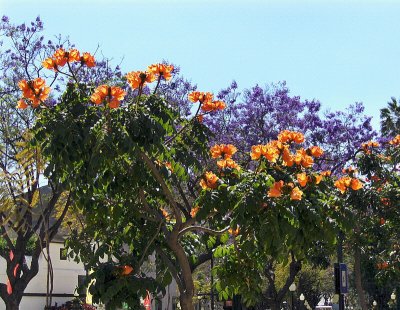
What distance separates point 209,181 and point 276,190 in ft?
3.16

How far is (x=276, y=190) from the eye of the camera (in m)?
6.45

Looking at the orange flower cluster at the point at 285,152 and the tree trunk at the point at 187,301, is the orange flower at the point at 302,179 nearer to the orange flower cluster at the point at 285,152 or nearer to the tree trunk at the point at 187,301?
the orange flower cluster at the point at 285,152

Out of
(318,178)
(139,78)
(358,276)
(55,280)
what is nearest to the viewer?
(318,178)

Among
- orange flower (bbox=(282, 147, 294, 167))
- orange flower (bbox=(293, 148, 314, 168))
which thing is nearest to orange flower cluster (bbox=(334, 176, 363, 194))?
orange flower (bbox=(293, 148, 314, 168))

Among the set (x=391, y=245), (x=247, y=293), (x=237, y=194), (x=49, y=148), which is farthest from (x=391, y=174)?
(x=49, y=148)

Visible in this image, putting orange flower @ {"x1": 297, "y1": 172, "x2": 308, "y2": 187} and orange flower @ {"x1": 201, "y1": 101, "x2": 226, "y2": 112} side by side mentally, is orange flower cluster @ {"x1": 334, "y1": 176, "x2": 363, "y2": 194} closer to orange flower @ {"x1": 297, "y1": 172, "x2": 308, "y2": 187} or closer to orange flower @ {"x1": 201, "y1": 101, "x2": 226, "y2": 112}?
orange flower @ {"x1": 297, "y1": 172, "x2": 308, "y2": 187}

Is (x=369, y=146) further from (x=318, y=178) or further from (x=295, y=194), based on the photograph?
(x=295, y=194)

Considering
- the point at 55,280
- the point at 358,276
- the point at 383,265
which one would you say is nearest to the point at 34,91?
the point at 358,276

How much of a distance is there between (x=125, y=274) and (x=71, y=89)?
2115 mm

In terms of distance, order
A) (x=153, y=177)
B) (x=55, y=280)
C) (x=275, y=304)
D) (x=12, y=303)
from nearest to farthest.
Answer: (x=153, y=177)
(x=12, y=303)
(x=275, y=304)
(x=55, y=280)

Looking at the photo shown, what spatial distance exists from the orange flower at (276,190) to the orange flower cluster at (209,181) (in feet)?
2.68

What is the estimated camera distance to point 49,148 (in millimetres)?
6613

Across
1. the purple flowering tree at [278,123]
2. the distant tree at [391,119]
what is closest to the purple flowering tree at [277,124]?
the purple flowering tree at [278,123]

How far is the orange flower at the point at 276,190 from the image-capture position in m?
6.43
